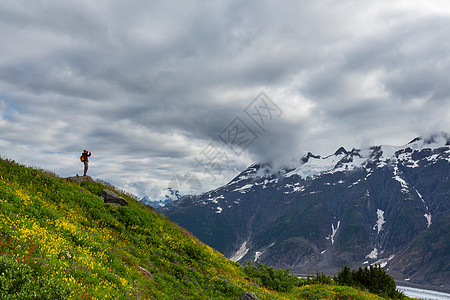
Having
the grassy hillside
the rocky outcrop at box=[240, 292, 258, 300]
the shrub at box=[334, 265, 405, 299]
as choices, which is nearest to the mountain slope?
the grassy hillside

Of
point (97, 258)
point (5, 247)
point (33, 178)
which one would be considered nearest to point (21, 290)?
point (5, 247)

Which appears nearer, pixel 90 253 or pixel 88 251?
pixel 88 251

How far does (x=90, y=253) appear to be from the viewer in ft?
54.1

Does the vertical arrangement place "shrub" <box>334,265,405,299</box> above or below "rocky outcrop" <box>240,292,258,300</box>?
below

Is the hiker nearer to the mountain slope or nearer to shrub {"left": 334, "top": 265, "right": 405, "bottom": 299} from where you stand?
the mountain slope

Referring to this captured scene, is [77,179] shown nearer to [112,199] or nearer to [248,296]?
[112,199]

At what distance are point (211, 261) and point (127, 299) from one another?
13356 mm

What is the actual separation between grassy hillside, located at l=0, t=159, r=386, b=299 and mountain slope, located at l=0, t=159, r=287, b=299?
4cm

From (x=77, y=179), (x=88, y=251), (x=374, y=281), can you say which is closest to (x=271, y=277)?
(x=374, y=281)

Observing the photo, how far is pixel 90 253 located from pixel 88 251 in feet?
0.64

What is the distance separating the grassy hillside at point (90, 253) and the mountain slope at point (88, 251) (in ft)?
0.12

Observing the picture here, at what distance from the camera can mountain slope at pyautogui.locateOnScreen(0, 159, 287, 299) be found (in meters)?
11.6

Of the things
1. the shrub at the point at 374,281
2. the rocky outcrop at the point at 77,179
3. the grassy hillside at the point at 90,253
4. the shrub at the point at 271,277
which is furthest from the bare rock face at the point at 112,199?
the shrub at the point at 374,281

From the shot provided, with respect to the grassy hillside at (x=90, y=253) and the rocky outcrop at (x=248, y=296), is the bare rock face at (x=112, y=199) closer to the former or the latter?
the grassy hillside at (x=90, y=253)
